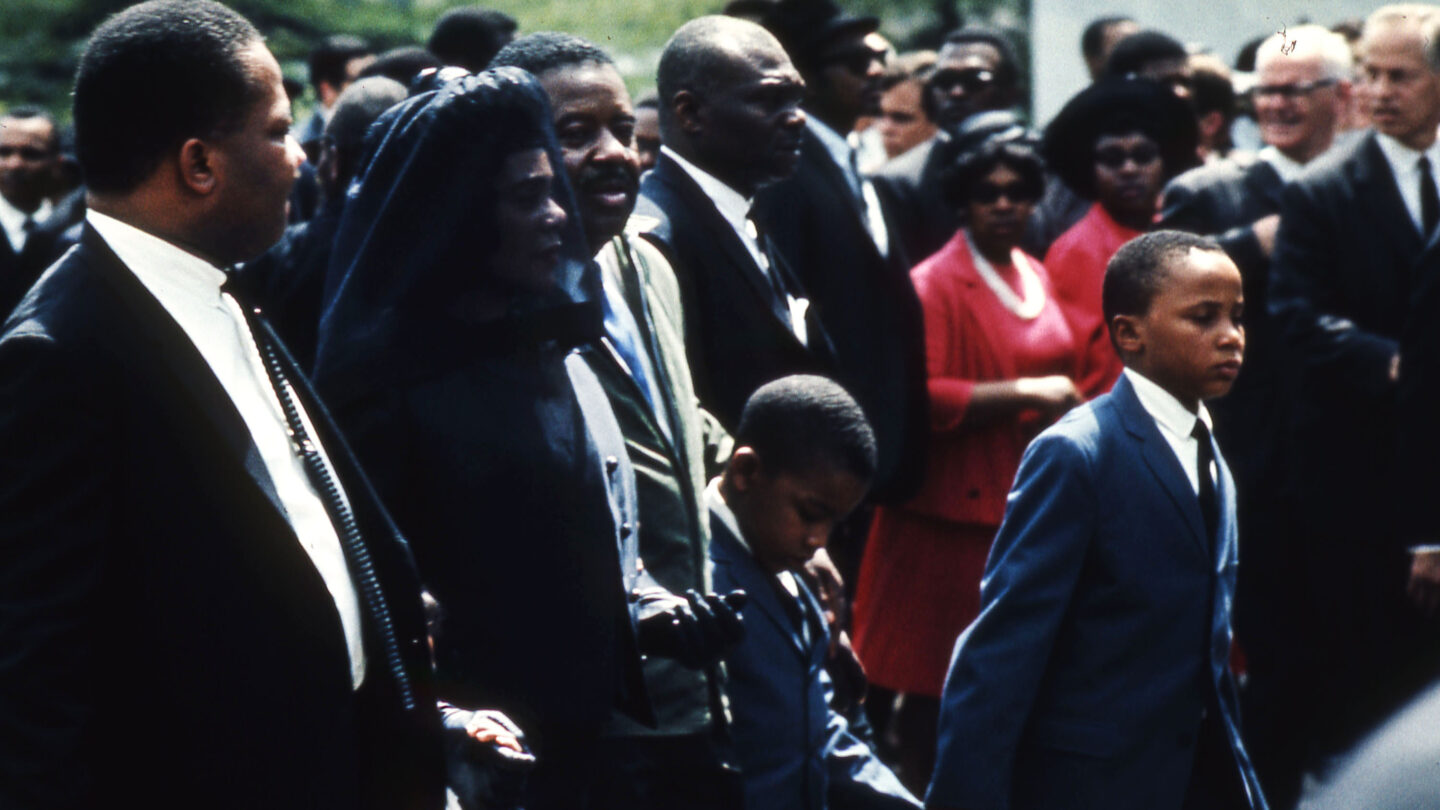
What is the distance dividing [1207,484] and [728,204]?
4.82 feet

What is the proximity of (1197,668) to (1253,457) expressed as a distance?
119 inches

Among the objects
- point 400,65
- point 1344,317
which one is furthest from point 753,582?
point 400,65

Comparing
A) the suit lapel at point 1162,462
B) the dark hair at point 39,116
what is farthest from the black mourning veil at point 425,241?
the dark hair at point 39,116

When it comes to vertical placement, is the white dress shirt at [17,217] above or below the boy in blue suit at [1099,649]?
below

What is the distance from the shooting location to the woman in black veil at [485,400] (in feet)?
10.1

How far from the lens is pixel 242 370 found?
8.54ft

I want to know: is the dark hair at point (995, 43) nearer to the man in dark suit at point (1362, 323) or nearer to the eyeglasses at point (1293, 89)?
the eyeglasses at point (1293, 89)

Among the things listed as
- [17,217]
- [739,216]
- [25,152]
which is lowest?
[17,217]

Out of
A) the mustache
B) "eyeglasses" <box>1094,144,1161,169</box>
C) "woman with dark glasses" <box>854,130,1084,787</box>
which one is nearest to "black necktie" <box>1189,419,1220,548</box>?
the mustache

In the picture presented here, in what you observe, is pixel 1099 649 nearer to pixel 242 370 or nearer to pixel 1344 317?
pixel 242 370

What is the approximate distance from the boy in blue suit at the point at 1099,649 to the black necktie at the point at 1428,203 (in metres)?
2.72

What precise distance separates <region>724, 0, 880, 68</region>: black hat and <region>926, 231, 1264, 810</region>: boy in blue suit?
3.10 m

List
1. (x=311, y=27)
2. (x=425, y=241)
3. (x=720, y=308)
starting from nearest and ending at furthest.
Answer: (x=425, y=241) → (x=720, y=308) → (x=311, y=27)

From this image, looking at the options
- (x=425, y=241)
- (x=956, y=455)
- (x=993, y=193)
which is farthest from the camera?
(x=993, y=193)
